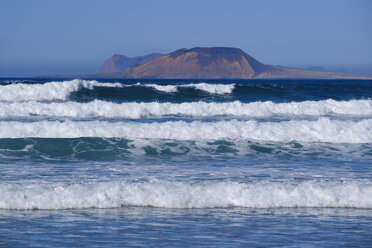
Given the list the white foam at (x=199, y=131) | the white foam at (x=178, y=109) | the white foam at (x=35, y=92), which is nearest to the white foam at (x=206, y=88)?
the white foam at (x=35, y=92)

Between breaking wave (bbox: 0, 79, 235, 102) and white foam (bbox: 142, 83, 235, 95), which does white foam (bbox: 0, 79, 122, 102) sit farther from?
white foam (bbox: 142, 83, 235, 95)

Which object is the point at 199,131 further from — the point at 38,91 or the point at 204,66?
the point at 204,66

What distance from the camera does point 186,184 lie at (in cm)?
721

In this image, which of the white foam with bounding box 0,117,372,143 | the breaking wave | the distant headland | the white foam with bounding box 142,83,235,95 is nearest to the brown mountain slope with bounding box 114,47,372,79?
the distant headland

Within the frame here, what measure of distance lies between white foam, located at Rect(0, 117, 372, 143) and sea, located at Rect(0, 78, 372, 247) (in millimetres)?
26

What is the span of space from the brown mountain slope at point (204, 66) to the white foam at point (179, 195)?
454 ft

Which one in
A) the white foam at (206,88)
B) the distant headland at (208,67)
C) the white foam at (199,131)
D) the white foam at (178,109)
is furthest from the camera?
the distant headland at (208,67)

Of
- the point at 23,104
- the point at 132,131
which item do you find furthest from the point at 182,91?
the point at 132,131

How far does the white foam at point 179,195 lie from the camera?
6.57m

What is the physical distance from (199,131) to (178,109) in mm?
7101

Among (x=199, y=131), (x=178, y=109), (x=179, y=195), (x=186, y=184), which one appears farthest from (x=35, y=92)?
(x=179, y=195)

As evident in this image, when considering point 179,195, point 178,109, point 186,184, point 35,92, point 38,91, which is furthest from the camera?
point 38,91

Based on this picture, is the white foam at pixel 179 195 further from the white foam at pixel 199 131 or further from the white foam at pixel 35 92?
the white foam at pixel 35 92

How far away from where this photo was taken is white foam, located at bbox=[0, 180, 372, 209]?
21.6 ft
